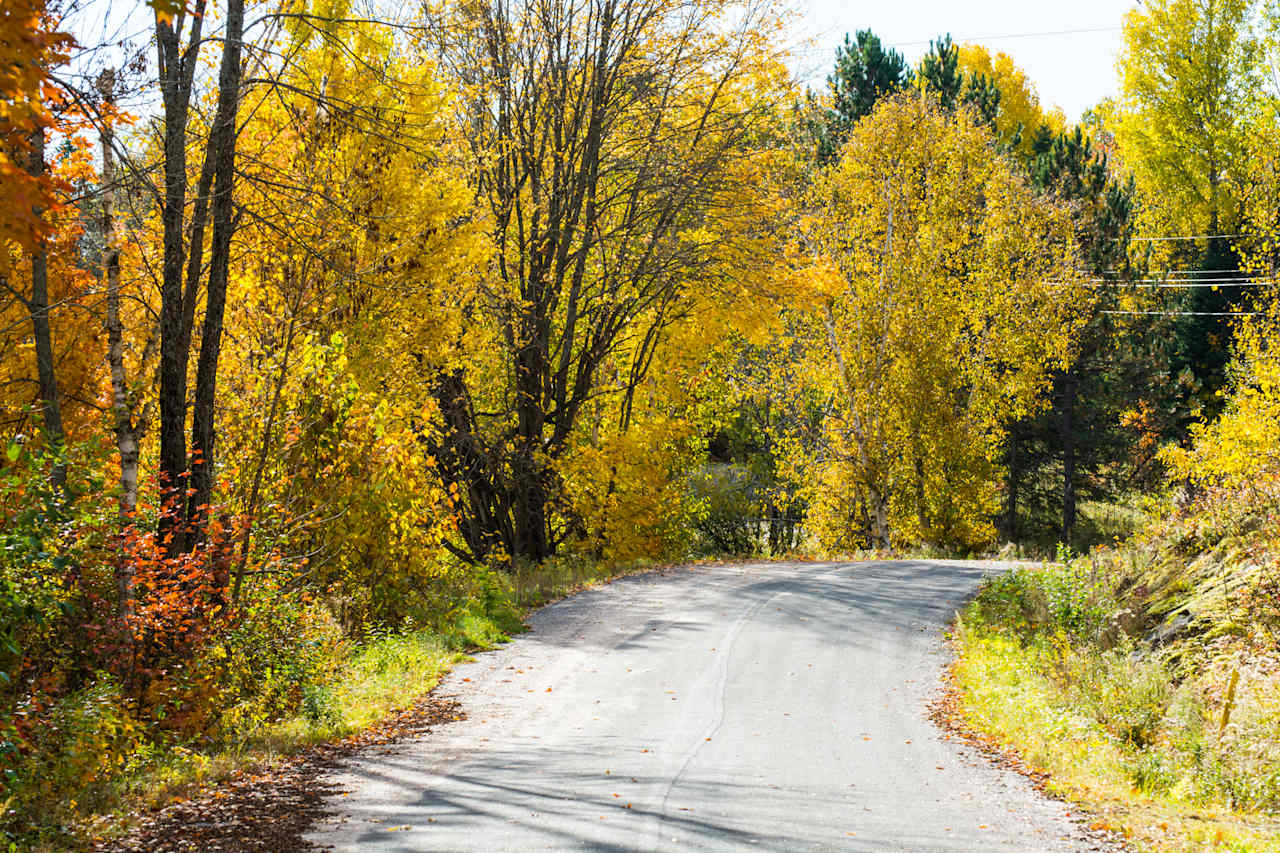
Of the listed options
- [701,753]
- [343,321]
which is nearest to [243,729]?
[701,753]

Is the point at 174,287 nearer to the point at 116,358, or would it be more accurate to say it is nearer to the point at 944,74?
the point at 116,358

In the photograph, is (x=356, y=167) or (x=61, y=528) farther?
(x=356, y=167)

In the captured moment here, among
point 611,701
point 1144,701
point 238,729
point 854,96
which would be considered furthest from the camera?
point 854,96

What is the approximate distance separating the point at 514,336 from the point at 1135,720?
51.1 ft

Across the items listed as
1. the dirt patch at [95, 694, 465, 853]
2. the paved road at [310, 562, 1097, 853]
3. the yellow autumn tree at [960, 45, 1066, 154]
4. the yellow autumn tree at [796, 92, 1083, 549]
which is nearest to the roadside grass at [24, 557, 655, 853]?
the dirt patch at [95, 694, 465, 853]

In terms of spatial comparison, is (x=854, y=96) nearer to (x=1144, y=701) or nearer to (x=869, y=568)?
(x=869, y=568)

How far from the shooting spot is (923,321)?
1185 inches

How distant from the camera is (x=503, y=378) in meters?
24.3

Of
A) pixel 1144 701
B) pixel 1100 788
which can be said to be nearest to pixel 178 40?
pixel 1100 788

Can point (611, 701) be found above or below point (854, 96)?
below

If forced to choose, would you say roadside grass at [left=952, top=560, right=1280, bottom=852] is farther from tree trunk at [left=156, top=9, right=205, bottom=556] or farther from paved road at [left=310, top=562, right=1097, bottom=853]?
tree trunk at [left=156, top=9, right=205, bottom=556]

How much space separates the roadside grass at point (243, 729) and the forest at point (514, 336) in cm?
6

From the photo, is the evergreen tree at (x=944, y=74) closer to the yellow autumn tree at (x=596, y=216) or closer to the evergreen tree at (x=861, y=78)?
the evergreen tree at (x=861, y=78)

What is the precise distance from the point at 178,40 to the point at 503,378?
14.6 meters
